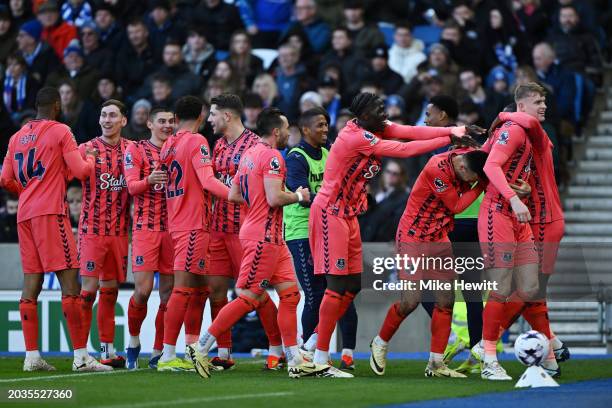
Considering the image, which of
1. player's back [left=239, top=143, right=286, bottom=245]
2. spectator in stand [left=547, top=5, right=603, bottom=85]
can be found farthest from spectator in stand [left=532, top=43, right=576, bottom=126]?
player's back [left=239, top=143, right=286, bottom=245]

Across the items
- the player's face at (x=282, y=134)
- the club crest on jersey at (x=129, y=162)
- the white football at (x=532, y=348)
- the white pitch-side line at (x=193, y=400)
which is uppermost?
the player's face at (x=282, y=134)

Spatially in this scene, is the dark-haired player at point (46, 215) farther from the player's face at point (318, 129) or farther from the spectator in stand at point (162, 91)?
the spectator in stand at point (162, 91)

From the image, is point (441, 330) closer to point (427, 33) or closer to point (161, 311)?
point (161, 311)

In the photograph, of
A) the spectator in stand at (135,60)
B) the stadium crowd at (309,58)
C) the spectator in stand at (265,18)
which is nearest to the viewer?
the stadium crowd at (309,58)

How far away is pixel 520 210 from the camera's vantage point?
11312 mm

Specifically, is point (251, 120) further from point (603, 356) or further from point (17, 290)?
point (603, 356)

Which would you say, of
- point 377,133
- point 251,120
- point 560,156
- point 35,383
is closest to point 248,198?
point 377,133

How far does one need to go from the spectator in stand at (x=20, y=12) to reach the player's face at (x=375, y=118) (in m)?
12.6

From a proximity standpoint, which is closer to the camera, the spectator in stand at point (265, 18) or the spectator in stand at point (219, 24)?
the spectator in stand at point (219, 24)

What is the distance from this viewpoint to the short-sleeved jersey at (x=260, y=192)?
465 inches

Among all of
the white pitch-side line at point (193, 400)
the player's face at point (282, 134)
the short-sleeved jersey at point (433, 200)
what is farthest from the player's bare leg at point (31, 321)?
the short-sleeved jersey at point (433, 200)

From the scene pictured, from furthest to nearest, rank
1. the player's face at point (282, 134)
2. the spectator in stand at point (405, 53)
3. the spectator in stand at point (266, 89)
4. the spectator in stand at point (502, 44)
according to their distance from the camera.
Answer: the spectator in stand at point (405, 53)
the spectator in stand at point (502, 44)
the spectator in stand at point (266, 89)
the player's face at point (282, 134)

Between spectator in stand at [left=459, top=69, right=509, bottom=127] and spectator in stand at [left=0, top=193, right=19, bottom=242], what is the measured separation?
645 centimetres

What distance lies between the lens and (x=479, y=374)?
42.0ft
